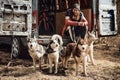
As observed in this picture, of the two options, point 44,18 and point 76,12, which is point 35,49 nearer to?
point 76,12

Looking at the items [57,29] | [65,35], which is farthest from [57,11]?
[65,35]

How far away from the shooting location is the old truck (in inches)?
359

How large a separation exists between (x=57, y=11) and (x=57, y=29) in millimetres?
624

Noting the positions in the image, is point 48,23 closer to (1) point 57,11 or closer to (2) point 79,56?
(1) point 57,11

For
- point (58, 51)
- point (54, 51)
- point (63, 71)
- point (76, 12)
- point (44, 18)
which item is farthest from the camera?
point (44, 18)

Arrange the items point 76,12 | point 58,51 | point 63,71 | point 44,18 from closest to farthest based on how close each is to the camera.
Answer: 1. point 58,51
2. point 63,71
3. point 76,12
4. point 44,18

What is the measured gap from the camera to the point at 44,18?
43.6 feet

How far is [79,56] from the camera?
8.98 metres

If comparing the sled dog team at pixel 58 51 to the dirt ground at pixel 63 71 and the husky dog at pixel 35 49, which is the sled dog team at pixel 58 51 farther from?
the dirt ground at pixel 63 71

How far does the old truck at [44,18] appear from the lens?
29.9ft

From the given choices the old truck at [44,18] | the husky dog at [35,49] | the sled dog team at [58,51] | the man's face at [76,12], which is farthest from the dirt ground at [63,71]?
the man's face at [76,12]

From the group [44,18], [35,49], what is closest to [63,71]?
[35,49]

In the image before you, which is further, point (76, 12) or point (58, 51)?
point (76, 12)

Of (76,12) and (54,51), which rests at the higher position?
(76,12)
